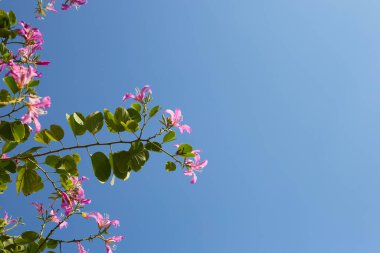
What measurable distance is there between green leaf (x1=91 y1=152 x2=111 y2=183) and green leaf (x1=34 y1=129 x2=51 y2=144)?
12.5 inches

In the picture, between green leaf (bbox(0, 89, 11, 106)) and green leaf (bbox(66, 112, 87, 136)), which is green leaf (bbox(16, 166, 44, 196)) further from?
green leaf (bbox(0, 89, 11, 106))

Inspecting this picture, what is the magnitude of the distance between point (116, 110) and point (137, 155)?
27 cm

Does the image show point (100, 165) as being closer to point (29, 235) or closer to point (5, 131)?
point (5, 131)

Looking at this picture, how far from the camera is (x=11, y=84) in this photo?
1789 millimetres

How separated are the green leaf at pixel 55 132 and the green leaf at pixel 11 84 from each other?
0.39 meters

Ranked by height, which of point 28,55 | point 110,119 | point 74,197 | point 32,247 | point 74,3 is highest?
point 74,3

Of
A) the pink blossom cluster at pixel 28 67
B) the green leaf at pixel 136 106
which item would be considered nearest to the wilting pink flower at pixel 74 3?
the pink blossom cluster at pixel 28 67

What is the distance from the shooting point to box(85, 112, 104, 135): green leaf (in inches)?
81.7

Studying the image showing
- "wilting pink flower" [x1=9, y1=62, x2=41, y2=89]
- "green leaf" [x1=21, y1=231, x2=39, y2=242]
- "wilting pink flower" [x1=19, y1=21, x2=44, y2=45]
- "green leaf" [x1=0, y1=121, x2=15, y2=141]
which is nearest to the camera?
"wilting pink flower" [x1=9, y1=62, x2=41, y2=89]

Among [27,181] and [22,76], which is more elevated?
[22,76]

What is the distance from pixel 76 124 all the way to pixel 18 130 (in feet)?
0.95

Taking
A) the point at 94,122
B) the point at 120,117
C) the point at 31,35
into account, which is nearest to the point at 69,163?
the point at 94,122

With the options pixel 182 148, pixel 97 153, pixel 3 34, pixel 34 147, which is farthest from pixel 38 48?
pixel 182 148

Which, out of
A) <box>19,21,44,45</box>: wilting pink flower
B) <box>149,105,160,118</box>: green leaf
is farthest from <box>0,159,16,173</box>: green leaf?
<box>19,21,44,45</box>: wilting pink flower
